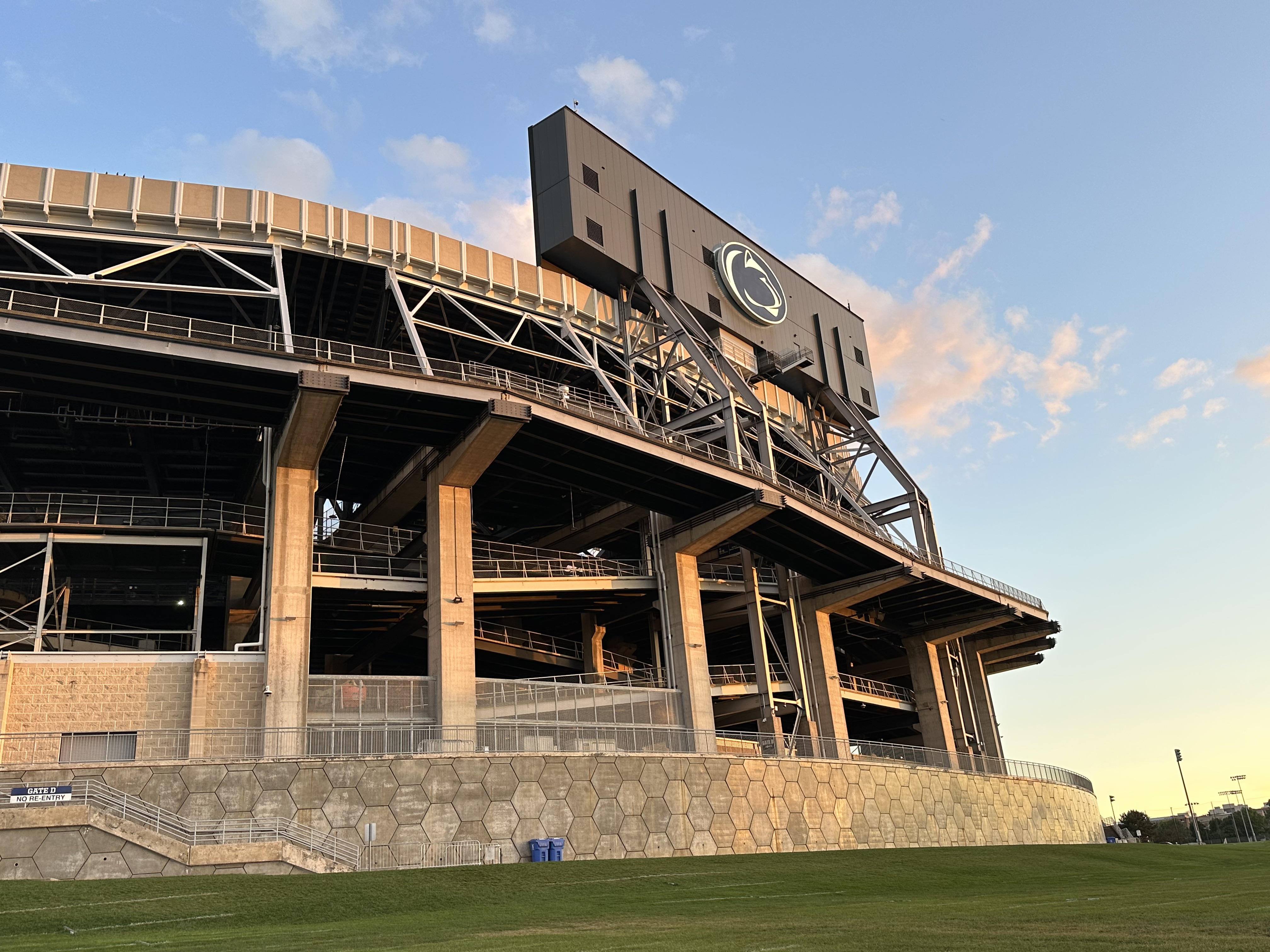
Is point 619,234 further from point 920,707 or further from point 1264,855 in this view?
point 1264,855

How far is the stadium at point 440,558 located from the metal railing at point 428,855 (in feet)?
0.30

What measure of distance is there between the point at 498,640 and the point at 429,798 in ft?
51.6

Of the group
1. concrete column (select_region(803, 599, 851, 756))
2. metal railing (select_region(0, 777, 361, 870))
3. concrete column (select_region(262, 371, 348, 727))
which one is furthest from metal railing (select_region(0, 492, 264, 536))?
concrete column (select_region(803, 599, 851, 756))

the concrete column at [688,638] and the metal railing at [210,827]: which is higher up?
the concrete column at [688,638]

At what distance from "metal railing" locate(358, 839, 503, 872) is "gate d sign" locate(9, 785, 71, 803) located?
24.0 ft

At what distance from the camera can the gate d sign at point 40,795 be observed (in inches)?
929

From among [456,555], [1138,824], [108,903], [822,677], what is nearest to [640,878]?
[108,903]

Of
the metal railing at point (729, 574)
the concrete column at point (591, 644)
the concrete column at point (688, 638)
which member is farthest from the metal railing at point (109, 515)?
the metal railing at point (729, 574)

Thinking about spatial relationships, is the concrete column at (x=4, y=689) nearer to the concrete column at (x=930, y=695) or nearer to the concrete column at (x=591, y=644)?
the concrete column at (x=591, y=644)

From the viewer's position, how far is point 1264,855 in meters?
38.4

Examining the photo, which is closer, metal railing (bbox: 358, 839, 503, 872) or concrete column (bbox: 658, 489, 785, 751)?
metal railing (bbox: 358, 839, 503, 872)

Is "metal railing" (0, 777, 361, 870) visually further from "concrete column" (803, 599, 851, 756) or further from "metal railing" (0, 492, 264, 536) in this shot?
"concrete column" (803, 599, 851, 756)

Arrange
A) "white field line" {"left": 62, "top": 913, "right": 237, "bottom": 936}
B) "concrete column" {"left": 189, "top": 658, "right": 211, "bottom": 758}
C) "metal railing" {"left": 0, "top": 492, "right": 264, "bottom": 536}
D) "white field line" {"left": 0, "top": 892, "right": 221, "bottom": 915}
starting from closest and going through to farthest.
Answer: "white field line" {"left": 62, "top": 913, "right": 237, "bottom": 936}, "white field line" {"left": 0, "top": 892, "right": 221, "bottom": 915}, "concrete column" {"left": 189, "top": 658, "right": 211, "bottom": 758}, "metal railing" {"left": 0, "top": 492, "right": 264, "bottom": 536}

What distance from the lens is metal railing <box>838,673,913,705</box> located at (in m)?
54.7
